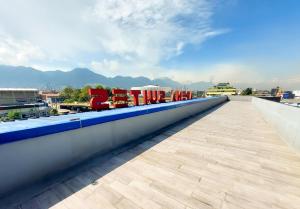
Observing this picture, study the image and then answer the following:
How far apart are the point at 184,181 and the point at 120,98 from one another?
4389mm

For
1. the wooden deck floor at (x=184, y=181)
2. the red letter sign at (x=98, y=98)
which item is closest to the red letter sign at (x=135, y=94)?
the red letter sign at (x=98, y=98)

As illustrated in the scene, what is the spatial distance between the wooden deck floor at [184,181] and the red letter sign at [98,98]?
7.08 feet

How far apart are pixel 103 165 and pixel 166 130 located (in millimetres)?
3011

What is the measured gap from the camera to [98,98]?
4703 millimetres

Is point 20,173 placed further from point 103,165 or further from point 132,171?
point 132,171

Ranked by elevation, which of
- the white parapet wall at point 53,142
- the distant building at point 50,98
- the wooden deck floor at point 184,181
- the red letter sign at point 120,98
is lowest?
the distant building at point 50,98

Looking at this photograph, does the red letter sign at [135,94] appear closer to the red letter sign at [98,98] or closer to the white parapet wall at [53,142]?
the red letter sign at [98,98]

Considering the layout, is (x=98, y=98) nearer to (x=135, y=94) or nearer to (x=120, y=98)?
(x=120, y=98)

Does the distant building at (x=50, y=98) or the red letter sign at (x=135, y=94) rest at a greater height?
the red letter sign at (x=135, y=94)

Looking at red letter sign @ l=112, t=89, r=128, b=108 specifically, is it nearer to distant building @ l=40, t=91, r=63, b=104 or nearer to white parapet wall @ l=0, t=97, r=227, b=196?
white parapet wall @ l=0, t=97, r=227, b=196

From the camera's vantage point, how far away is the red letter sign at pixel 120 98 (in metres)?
5.75

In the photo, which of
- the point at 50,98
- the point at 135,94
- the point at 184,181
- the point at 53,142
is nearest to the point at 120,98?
the point at 135,94

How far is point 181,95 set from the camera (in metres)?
11.5

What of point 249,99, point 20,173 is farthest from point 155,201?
point 249,99
